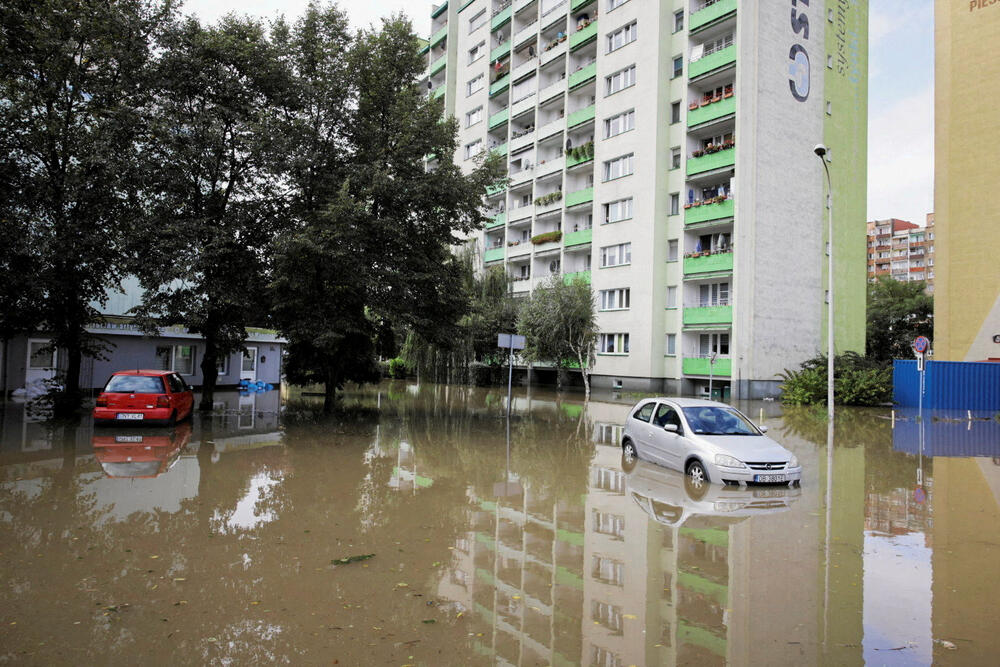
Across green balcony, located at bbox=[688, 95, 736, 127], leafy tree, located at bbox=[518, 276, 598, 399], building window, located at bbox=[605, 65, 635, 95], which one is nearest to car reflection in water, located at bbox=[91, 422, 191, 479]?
leafy tree, located at bbox=[518, 276, 598, 399]

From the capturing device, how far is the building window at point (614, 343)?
39875 mm

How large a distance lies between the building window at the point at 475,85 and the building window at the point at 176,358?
117 ft

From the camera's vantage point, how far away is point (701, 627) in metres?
5.21

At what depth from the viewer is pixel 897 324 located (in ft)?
183

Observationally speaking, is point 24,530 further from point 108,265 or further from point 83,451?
point 108,265

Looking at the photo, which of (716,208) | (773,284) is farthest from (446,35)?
(773,284)

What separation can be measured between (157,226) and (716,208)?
27.6 meters

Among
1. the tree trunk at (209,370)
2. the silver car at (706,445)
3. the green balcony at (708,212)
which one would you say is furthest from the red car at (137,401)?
the green balcony at (708,212)

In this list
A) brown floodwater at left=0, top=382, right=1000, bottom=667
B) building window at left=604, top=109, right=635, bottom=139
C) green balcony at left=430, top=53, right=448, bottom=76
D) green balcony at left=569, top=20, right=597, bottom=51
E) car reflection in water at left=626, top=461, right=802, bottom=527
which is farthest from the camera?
green balcony at left=430, top=53, right=448, bottom=76

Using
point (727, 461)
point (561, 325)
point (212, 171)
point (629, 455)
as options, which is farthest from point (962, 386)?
point (212, 171)

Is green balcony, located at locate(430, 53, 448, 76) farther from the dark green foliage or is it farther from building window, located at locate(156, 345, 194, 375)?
the dark green foliage

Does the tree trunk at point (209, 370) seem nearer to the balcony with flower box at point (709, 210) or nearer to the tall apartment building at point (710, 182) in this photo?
the tall apartment building at point (710, 182)

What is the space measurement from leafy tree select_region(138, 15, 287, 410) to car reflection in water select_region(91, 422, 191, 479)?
145 inches

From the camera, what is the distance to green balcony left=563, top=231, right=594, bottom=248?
4341cm
